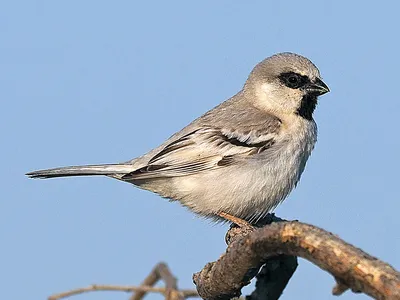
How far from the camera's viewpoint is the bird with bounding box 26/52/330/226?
844 centimetres

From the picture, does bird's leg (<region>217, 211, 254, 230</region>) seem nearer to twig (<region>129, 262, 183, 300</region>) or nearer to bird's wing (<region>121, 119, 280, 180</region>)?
bird's wing (<region>121, 119, 280, 180</region>)

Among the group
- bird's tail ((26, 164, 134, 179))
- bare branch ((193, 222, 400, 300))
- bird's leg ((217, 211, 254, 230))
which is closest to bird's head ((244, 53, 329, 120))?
bird's leg ((217, 211, 254, 230))

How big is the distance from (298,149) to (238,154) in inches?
25.9

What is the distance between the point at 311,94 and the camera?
9.41 metres

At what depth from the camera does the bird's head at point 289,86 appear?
30.8ft

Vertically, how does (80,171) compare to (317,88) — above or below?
below

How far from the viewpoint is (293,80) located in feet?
31.0

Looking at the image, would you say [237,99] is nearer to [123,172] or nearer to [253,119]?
[253,119]

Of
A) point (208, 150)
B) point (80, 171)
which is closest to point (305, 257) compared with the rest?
point (208, 150)

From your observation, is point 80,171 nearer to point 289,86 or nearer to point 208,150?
point 208,150

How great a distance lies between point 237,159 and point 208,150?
14.0 inches

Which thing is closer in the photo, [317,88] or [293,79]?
[317,88]

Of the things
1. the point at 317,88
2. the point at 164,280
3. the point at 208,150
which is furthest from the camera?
the point at 317,88

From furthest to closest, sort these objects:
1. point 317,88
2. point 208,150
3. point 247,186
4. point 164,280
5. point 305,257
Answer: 1. point 317,88
2. point 208,150
3. point 247,186
4. point 164,280
5. point 305,257
